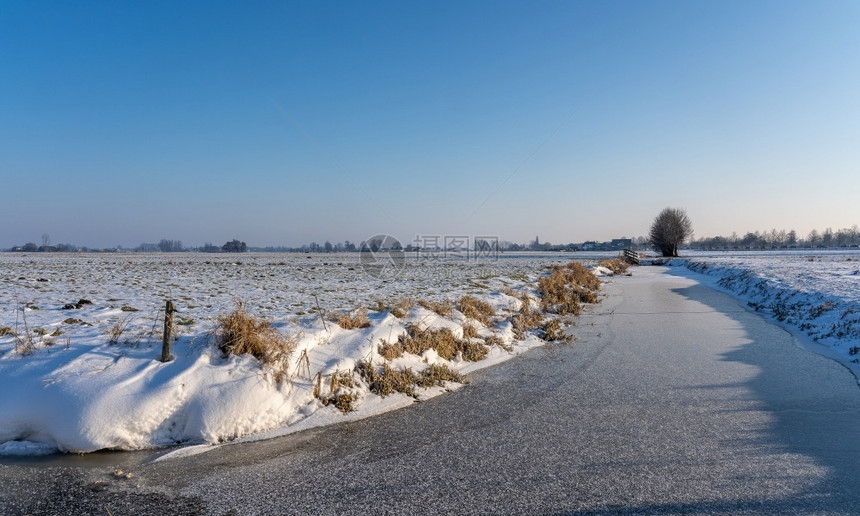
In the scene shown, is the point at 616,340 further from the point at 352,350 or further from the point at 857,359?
the point at 352,350

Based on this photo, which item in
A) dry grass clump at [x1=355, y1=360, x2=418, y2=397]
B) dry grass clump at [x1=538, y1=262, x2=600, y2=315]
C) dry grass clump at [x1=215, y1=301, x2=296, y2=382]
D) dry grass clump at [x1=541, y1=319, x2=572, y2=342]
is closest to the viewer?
dry grass clump at [x1=215, y1=301, x2=296, y2=382]

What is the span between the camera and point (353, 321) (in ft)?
29.8

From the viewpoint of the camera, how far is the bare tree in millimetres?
71750

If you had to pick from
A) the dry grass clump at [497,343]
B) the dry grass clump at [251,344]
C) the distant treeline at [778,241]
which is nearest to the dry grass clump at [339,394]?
the dry grass clump at [251,344]

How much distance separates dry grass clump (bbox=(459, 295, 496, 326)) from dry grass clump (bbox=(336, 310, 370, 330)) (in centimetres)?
355

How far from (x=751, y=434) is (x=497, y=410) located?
9.81ft

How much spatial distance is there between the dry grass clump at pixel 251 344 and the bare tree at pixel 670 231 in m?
75.7

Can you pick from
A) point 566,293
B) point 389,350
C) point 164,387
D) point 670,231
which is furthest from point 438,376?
point 670,231

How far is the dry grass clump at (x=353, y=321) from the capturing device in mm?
8898

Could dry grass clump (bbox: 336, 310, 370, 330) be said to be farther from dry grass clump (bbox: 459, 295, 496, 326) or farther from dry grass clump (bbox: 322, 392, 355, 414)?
dry grass clump (bbox: 459, 295, 496, 326)

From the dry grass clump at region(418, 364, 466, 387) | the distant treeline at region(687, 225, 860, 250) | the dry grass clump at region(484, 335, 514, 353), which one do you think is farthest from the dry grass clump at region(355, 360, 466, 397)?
the distant treeline at region(687, 225, 860, 250)

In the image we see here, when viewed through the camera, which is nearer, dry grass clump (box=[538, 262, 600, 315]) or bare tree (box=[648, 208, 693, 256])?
dry grass clump (box=[538, 262, 600, 315])

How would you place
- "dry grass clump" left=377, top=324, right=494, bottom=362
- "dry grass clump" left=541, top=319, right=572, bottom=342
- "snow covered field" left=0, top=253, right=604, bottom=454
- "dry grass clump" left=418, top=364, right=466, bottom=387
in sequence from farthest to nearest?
"dry grass clump" left=541, top=319, right=572, bottom=342
"dry grass clump" left=377, top=324, right=494, bottom=362
"dry grass clump" left=418, top=364, right=466, bottom=387
"snow covered field" left=0, top=253, right=604, bottom=454

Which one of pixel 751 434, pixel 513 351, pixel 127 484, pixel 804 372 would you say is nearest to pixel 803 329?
pixel 804 372
